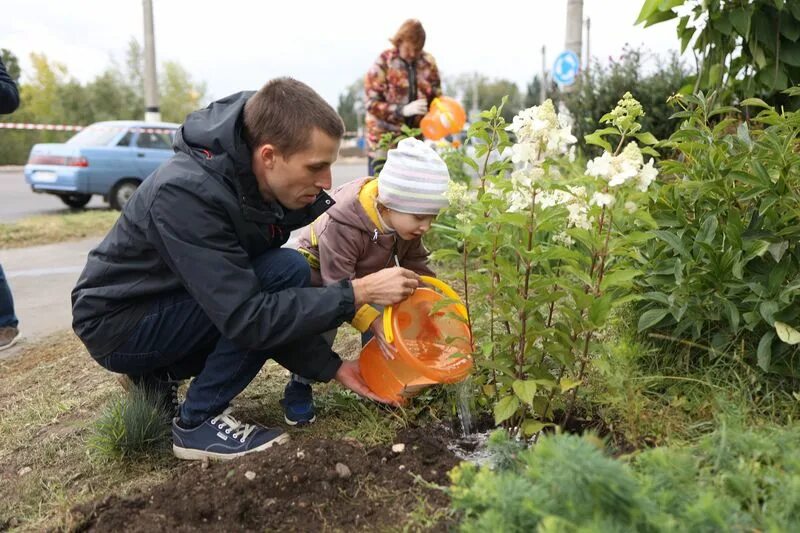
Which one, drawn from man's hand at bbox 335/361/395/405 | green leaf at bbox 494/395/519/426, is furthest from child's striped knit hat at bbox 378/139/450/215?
green leaf at bbox 494/395/519/426

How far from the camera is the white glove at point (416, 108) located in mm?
5418

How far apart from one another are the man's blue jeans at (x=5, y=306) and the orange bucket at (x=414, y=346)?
2.27 m

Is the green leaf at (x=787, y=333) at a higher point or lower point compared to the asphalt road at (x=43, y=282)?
higher

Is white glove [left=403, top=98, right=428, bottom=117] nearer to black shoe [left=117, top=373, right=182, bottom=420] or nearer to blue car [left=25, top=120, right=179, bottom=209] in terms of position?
black shoe [left=117, top=373, right=182, bottom=420]

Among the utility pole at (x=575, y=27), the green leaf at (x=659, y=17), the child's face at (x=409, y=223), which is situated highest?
the utility pole at (x=575, y=27)

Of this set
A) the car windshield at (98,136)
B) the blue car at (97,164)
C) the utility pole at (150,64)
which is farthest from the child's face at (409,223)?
the utility pole at (150,64)

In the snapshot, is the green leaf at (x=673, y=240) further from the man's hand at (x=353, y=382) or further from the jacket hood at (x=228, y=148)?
the jacket hood at (x=228, y=148)

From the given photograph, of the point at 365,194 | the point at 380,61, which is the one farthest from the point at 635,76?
the point at 365,194

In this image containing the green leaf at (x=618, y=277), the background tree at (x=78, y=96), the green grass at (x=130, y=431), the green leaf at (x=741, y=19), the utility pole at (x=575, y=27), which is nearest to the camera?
the green leaf at (x=618, y=277)

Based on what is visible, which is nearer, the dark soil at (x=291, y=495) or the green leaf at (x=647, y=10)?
the dark soil at (x=291, y=495)

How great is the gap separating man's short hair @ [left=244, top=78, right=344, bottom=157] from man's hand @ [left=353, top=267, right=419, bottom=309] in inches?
18.3

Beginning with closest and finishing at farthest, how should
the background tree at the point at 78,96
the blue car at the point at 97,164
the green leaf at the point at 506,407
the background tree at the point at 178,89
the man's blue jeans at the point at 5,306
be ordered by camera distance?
the green leaf at the point at 506,407, the man's blue jeans at the point at 5,306, the blue car at the point at 97,164, the background tree at the point at 78,96, the background tree at the point at 178,89

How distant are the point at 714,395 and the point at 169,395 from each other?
74.3 inches

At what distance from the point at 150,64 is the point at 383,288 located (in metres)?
13.1
